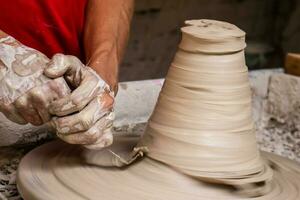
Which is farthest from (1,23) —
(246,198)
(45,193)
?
(246,198)

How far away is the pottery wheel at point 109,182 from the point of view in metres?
1.16

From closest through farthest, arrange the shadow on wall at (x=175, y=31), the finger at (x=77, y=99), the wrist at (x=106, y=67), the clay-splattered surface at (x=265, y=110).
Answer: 1. the finger at (x=77, y=99)
2. the wrist at (x=106, y=67)
3. the clay-splattered surface at (x=265, y=110)
4. the shadow on wall at (x=175, y=31)

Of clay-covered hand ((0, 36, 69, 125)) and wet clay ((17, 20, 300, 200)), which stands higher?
clay-covered hand ((0, 36, 69, 125))

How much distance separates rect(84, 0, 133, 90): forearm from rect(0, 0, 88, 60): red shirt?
1.4 inches

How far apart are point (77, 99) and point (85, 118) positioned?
0.04 m

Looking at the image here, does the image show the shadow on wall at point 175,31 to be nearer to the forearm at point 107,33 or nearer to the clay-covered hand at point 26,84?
the forearm at point 107,33

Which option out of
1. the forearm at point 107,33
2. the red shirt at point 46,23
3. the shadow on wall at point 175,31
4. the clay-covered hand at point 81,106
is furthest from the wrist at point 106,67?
the shadow on wall at point 175,31

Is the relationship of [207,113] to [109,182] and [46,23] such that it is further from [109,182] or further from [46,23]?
[46,23]

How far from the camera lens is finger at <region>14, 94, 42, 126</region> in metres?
1.14

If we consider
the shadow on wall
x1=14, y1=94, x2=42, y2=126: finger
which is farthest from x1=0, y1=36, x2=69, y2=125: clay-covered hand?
the shadow on wall

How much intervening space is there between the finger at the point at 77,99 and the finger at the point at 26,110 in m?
0.04

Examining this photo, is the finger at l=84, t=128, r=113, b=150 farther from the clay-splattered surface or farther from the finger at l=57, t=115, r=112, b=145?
the clay-splattered surface

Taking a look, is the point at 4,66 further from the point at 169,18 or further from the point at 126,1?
the point at 169,18

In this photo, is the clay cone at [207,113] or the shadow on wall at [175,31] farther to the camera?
the shadow on wall at [175,31]
